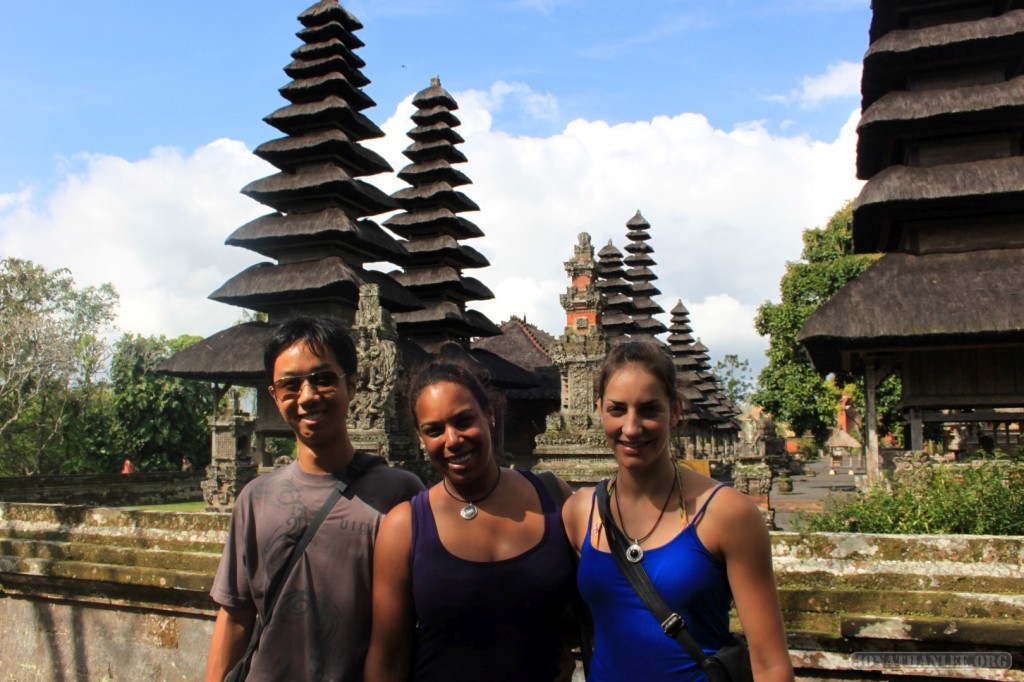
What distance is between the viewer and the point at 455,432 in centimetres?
256

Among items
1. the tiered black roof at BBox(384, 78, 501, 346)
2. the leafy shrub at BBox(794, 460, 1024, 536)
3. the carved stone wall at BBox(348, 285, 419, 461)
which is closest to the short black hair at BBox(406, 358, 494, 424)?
the leafy shrub at BBox(794, 460, 1024, 536)

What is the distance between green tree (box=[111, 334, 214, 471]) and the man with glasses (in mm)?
35845

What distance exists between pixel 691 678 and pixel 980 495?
625 cm

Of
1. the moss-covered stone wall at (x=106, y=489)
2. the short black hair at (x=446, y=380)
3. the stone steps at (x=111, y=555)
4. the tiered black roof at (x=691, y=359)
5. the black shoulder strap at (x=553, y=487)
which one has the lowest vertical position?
the moss-covered stone wall at (x=106, y=489)

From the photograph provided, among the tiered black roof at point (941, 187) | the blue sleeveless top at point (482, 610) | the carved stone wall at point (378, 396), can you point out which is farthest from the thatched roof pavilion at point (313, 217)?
the blue sleeveless top at point (482, 610)

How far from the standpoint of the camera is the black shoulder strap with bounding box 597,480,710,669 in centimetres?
232

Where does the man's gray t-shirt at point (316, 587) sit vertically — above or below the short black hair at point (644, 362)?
below

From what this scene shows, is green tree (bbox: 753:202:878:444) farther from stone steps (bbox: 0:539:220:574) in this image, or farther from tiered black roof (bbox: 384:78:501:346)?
stone steps (bbox: 0:539:220:574)

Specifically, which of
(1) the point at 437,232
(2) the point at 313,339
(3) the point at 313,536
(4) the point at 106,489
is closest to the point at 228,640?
(3) the point at 313,536

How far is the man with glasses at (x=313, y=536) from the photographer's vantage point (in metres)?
2.66

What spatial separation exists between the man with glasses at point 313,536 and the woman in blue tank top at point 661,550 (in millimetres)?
724

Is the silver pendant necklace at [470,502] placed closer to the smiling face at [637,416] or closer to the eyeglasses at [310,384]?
the smiling face at [637,416]

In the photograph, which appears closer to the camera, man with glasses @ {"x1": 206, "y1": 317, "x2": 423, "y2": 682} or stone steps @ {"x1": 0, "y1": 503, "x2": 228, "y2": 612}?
man with glasses @ {"x1": 206, "y1": 317, "x2": 423, "y2": 682}

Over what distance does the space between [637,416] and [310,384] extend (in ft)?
3.73
